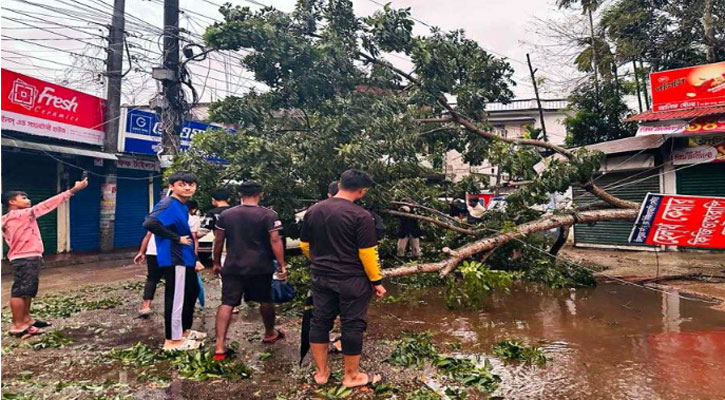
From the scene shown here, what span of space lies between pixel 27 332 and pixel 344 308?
3.81 m

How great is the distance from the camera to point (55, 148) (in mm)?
12117

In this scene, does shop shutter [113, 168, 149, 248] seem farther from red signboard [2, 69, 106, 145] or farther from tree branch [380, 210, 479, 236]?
tree branch [380, 210, 479, 236]

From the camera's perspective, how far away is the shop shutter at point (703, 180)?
11.4 meters

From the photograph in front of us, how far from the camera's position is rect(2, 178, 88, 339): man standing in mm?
5156

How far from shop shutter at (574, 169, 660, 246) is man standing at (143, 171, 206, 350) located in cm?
1108

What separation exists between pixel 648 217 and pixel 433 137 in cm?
410

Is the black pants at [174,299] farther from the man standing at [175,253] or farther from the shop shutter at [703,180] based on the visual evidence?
the shop shutter at [703,180]

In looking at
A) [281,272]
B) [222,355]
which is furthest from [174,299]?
[281,272]

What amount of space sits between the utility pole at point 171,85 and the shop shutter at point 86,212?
9.72ft

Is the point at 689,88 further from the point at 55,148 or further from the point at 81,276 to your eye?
the point at 55,148

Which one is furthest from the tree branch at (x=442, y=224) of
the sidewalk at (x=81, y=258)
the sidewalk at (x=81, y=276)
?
the sidewalk at (x=81, y=258)

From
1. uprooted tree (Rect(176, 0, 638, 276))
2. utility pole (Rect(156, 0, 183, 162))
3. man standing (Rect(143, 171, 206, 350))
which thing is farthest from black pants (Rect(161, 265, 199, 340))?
utility pole (Rect(156, 0, 183, 162))

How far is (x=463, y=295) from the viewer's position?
6242 mm

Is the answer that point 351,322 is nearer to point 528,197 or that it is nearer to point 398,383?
point 398,383
